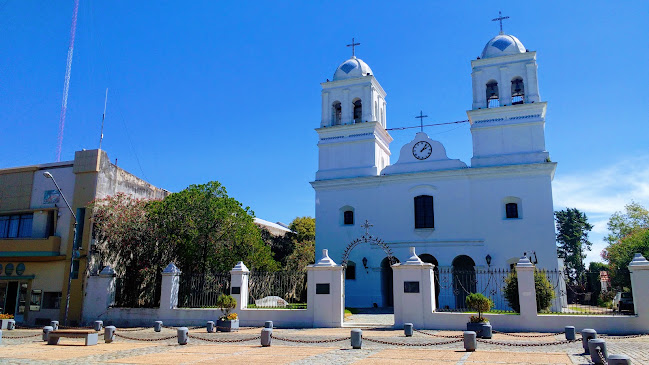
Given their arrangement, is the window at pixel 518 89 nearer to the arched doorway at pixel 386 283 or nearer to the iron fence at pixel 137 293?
the arched doorway at pixel 386 283

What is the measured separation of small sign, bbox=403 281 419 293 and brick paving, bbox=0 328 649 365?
1462 millimetres

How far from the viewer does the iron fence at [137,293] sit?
20.9 meters

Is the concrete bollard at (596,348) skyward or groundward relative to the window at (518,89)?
groundward

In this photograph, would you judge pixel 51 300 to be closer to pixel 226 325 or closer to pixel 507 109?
pixel 226 325

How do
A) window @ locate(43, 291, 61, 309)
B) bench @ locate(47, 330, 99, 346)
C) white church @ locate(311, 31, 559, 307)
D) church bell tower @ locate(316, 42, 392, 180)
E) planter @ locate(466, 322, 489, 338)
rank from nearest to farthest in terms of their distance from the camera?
1. bench @ locate(47, 330, 99, 346)
2. planter @ locate(466, 322, 489, 338)
3. window @ locate(43, 291, 61, 309)
4. white church @ locate(311, 31, 559, 307)
5. church bell tower @ locate(316, 42, 392, 180)

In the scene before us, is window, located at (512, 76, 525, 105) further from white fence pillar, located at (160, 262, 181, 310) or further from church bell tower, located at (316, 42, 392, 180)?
white fence pillar, located at (160, 262, 181, 310)

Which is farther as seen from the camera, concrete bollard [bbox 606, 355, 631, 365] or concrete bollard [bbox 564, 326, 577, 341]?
concrete bollard [bbox 564, 326, 577, 341]

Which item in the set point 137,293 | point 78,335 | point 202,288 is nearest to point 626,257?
point 202,288

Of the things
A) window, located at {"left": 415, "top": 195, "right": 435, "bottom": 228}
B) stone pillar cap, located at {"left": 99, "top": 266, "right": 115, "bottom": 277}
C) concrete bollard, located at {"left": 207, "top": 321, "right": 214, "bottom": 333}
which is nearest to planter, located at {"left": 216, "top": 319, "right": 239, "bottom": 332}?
concrete bollard, located at {"left": 207, "top": 321, "right": 214, "bottom": 333}

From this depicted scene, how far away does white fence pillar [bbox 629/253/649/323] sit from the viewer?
14.2 meters

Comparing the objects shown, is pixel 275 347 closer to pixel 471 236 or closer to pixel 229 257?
pixel 229 257

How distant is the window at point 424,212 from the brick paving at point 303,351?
39.4ft

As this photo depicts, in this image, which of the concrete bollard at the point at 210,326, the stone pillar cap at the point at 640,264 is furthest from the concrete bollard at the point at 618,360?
the concrete bollard at the point at 210,326

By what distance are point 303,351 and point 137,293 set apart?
12432mm
